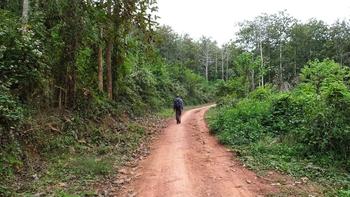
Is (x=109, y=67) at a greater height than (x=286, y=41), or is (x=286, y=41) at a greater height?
(x=286, y=41)

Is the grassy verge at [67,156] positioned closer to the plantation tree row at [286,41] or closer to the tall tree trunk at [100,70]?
the tall tree trunk at [100,70]

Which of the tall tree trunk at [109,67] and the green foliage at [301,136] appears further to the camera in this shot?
the tall tree trunk at [109,67]

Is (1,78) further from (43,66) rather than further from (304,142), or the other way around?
(304,142)

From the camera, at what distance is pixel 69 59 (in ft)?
44.2

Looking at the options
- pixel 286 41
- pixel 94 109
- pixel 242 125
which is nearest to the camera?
pixel 242 125

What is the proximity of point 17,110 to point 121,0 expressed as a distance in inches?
Result: 328

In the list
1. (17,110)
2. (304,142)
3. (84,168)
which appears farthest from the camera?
(304,142)

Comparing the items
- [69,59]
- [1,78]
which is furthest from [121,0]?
[1,78]

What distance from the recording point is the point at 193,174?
30.5 ft

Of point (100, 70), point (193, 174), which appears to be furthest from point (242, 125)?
point (100, 70)

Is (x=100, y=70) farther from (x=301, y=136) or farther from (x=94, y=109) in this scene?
(x=301, y=136)

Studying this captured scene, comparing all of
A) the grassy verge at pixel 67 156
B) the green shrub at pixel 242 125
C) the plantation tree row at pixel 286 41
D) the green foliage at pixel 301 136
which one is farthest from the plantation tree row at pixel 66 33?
the plantation tree row at pixel 286 41

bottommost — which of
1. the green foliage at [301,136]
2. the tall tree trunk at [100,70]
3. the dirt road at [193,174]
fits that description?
the dirt road at [193,174]

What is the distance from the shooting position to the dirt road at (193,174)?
8.05m
